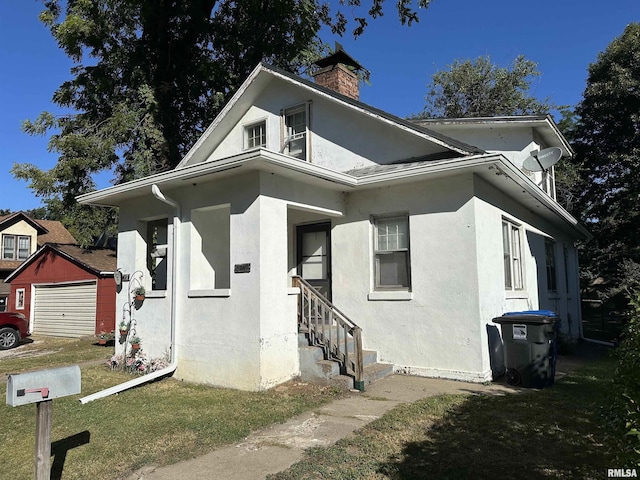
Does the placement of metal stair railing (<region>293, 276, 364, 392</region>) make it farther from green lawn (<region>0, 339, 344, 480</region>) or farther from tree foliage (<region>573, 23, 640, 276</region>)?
tree foliage (<region>573, 23, 640, 276</region>)

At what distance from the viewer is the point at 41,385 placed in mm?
3447

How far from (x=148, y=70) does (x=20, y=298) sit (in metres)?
13.7

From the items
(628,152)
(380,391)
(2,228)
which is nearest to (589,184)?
(628,152)

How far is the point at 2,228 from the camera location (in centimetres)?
2975

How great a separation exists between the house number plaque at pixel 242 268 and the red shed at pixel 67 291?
522 inches

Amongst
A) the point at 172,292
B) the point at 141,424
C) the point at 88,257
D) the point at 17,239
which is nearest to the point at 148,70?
the point at 88,257

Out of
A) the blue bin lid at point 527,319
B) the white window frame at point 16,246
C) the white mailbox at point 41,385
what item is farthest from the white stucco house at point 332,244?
the white window frame at point 16,246

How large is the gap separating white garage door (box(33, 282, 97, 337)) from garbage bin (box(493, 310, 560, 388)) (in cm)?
1661

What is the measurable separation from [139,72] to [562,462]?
17.8 meters

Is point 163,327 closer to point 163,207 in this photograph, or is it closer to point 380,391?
point 163,207

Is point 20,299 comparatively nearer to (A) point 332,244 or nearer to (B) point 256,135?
(B) point 256,135

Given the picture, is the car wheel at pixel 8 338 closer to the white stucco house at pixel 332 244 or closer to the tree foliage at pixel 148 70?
the tree foliage at pixel 148 70

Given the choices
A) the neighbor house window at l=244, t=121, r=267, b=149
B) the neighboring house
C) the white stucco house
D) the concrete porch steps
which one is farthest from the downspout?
the neighboring house

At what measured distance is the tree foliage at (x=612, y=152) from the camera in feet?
64.5
